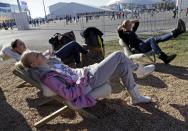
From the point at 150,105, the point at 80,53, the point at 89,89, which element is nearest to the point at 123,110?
the point at 150,105

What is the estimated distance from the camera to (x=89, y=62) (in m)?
7.42

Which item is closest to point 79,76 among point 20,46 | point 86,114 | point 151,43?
point 86,114

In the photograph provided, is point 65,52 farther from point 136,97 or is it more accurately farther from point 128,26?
point 136,97

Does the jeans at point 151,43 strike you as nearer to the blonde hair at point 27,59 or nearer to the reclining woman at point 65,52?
the reclining woman at point 65,52

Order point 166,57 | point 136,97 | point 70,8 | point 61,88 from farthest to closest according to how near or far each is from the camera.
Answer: point 70,8
point 166,57
point 136,97
point 61,88

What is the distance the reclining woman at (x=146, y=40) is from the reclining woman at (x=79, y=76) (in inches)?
120

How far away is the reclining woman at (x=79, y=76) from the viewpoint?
4.15 meters

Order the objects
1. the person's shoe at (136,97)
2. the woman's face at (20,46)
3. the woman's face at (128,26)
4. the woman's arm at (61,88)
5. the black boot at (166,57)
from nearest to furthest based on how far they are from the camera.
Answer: the woman's arm at (61,88)
the person's shoe at (136,97)
the woman's face at (20,46)
the black boot at (166,57)
the woman's face at (128,26)

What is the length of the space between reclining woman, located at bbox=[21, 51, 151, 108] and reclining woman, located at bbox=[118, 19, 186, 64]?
306 centimetres

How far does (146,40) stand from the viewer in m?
7.95

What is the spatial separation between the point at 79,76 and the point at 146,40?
3.90 metres

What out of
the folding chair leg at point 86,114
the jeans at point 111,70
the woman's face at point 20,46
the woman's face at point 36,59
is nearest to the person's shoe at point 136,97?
the jeans at point 111,70

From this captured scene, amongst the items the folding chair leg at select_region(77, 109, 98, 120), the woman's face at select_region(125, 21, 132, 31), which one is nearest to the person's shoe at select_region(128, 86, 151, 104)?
the folding chair leg at select_region(77, 109, 98, 120)

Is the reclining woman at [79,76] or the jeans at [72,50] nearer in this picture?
the reclining woman at [79,76]
